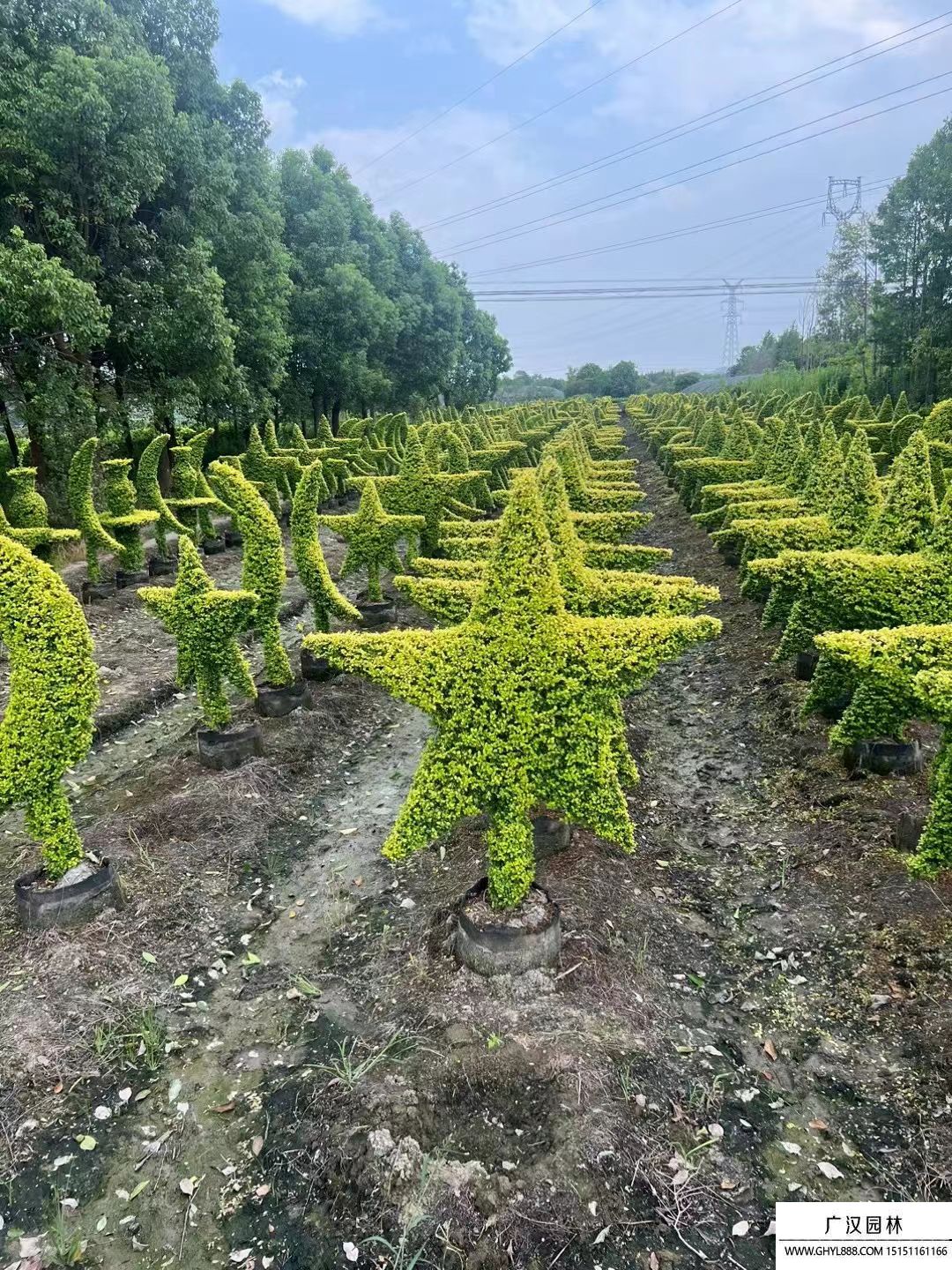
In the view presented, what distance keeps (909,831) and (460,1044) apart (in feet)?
13.6

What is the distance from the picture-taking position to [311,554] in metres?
10.5

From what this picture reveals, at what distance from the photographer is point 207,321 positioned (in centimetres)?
2002

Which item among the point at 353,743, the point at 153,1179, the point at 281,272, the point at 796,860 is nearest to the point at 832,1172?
the point at 796,860

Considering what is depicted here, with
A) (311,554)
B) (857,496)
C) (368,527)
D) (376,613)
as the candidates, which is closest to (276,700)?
(311,554)

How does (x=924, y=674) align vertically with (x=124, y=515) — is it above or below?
below

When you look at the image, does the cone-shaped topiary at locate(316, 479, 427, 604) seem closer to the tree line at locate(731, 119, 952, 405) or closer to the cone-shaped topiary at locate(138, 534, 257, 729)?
the cone-shaped topiary at locate(138, 534, 257, 729)

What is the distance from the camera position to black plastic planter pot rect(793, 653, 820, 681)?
10.5m

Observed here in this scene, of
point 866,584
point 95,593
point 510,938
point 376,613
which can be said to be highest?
point 866,584

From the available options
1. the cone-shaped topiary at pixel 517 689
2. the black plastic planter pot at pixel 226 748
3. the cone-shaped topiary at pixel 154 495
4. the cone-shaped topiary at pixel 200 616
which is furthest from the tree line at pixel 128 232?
the cone-shaped topiary at pixel 517 689

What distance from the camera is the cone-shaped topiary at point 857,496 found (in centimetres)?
912

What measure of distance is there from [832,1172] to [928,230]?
3845 cm

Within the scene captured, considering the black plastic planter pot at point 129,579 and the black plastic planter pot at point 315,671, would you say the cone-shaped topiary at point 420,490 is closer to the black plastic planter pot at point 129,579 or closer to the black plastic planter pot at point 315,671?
the black plastic planter pot at point 315,671

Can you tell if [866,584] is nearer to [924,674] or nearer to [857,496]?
[857,496]

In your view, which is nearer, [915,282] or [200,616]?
[200,616]
